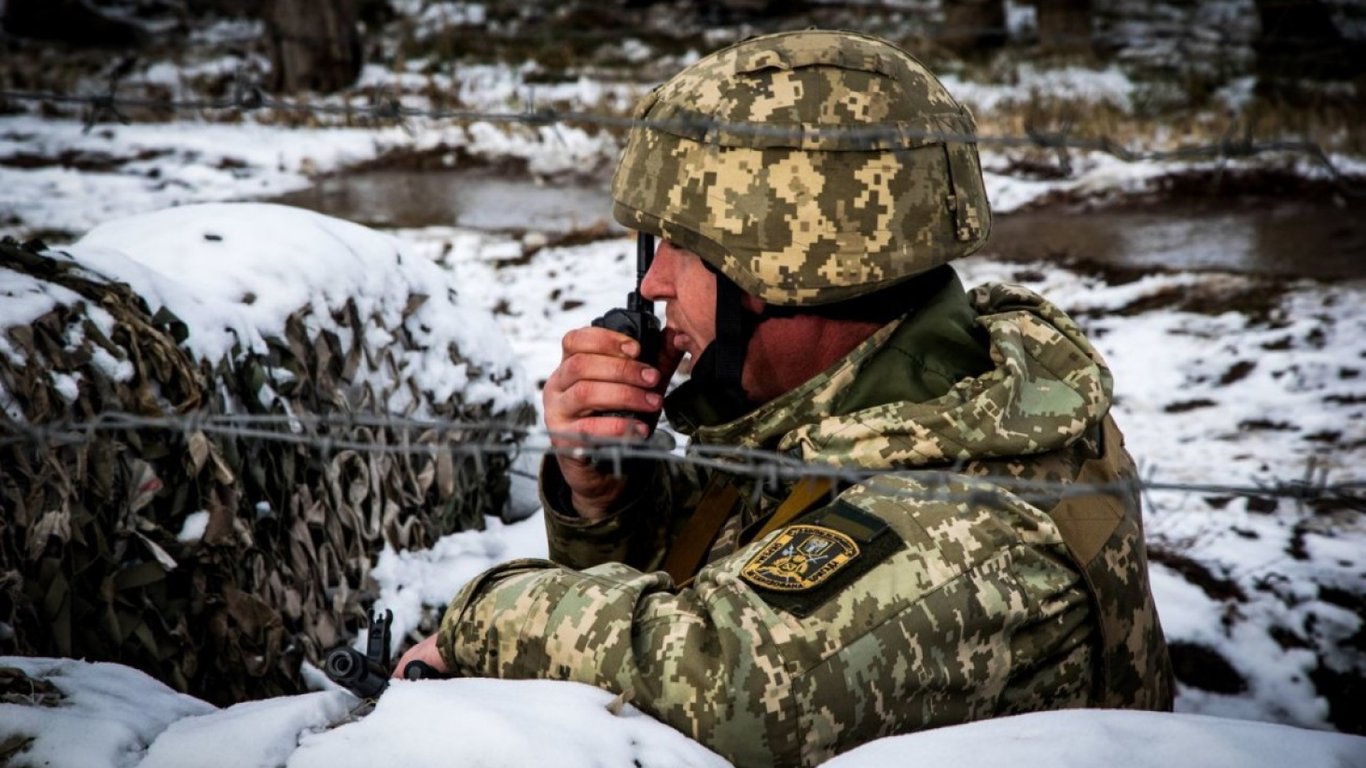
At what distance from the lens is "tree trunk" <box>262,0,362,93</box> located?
12734 mm

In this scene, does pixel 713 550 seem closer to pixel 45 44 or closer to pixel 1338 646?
pixel 1338 646

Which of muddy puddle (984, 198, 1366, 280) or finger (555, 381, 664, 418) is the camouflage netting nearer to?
finger (555, 381, 664, 418)

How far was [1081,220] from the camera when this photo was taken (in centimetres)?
848

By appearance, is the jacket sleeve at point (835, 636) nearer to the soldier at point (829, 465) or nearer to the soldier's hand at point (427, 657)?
the soldier at point (829, 465)

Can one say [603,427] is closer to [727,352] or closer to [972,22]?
[727,352]

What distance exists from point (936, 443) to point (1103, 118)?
31.1ft

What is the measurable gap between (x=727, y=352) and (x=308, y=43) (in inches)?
465

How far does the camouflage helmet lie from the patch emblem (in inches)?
22.9

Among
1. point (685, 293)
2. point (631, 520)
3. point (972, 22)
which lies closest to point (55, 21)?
point (972, 22)

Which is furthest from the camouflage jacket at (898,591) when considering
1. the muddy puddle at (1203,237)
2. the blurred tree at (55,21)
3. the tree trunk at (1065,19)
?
the blurred tree at (55,21)

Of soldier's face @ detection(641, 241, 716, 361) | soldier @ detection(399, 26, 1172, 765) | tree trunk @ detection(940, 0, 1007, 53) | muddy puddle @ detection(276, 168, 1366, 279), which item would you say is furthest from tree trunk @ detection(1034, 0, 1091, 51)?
soldier's face @ detection(641, 241, 716, 361)

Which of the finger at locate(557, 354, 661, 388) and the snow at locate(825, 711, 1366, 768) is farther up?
the finger at locate(557, 354, 661, 388)

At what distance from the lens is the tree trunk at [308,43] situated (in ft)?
41.8

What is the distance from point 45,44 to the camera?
16.4 metres
